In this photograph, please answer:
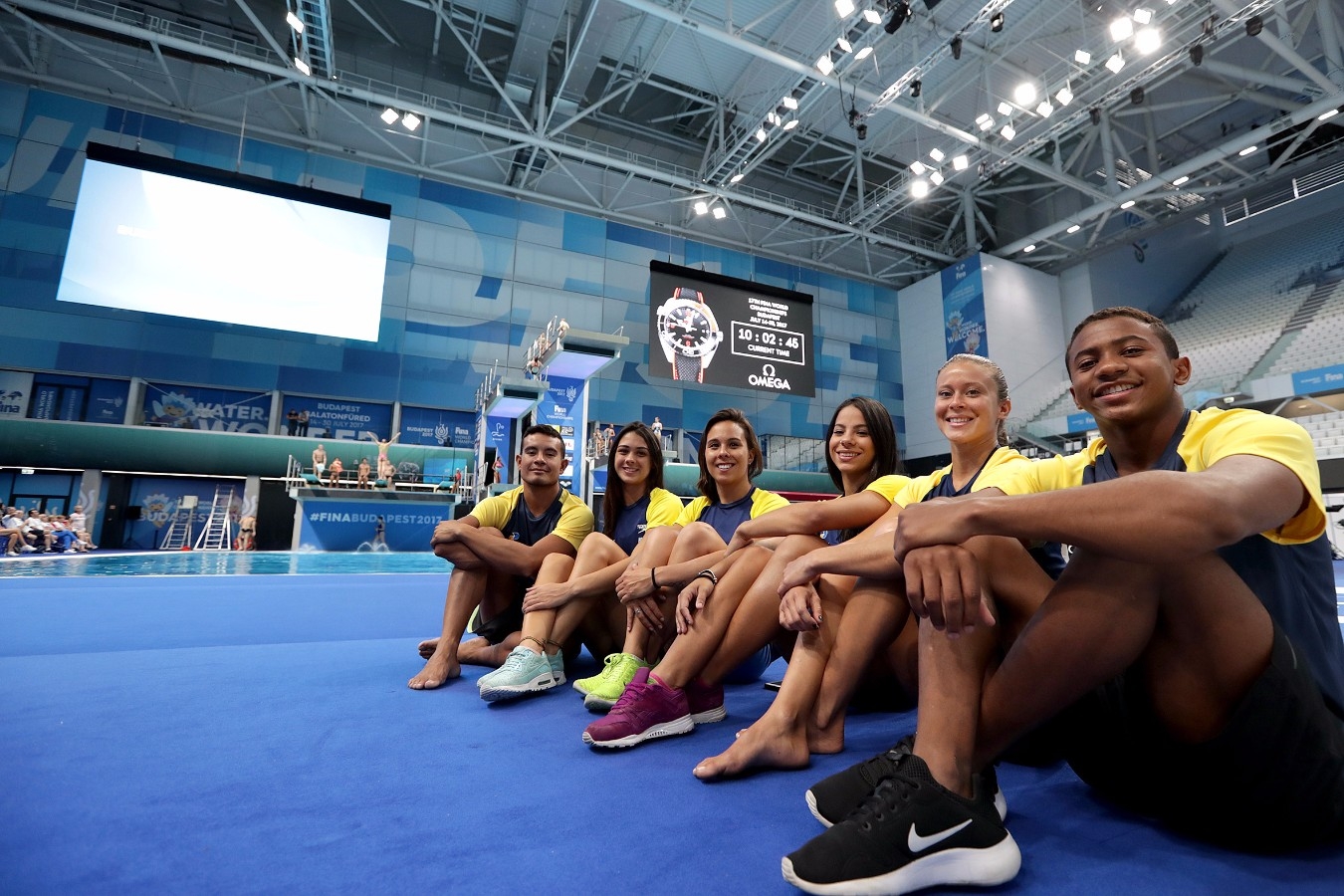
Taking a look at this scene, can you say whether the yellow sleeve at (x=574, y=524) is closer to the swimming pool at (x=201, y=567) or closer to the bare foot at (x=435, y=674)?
the bare foot at (x=435, y=674)

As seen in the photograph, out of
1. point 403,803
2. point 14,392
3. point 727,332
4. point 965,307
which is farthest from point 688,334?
point 14,392

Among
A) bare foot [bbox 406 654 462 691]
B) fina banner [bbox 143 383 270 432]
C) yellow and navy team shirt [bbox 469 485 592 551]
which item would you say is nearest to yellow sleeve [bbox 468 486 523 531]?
yellow and navy team shirt [bbox 469 485 592 551]

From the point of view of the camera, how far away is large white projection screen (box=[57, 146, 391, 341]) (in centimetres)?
1065

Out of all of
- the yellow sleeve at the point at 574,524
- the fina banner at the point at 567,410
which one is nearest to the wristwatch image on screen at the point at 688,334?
the fina banner at the point at 567,410

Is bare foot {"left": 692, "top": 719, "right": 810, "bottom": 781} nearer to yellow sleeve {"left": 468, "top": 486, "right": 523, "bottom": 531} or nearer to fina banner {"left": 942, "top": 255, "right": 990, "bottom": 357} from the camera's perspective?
yellow sleeve {"left": 468, "top": 486, "right": 523, "bottom": 531}

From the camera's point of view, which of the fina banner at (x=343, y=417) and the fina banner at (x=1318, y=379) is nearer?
the fina banner at (x=1318, y=379)

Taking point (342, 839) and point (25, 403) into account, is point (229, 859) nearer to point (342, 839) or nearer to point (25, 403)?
point (342, 839)

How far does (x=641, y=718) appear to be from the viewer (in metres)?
1.52

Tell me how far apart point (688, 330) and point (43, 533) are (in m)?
10.9

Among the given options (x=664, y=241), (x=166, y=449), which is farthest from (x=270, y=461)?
(x=664, y=241)

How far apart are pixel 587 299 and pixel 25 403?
33.7ft

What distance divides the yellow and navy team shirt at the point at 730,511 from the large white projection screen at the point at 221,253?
38.7 ft

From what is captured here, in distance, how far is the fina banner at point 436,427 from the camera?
13.1 meters

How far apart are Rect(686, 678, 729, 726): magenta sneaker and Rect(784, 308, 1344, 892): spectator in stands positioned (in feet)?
2.22
